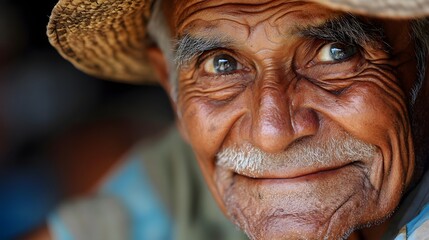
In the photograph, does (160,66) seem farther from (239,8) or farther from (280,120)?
(280,120)

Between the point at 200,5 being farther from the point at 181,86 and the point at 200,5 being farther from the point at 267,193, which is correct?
the point at 267,193

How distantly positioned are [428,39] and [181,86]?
63 cm

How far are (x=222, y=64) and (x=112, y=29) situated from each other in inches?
13.7

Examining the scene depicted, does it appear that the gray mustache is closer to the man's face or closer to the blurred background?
the man's face

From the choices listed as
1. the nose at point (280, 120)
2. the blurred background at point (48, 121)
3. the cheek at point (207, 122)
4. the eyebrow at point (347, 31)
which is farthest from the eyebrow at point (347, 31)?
the blurred background at point (48, 121)

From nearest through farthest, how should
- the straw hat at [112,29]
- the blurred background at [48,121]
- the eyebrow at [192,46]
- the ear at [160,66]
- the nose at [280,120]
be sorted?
the straw hat at [112,29]
the nose at [280,120]
the eyebrow at [192,46]
the ear at [160,66]
the blurred background at [48,121]

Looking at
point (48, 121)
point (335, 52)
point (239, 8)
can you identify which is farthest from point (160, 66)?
point (48, 121)

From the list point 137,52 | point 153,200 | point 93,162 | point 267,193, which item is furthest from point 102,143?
point 267,193

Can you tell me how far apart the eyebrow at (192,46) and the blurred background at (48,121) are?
142 cm

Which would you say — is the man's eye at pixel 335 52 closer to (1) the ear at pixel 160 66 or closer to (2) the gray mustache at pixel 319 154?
(2) the gray mustache at pixel 319 154

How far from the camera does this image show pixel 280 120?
5.82ft

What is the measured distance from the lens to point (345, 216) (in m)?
1.82

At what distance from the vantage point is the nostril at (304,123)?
1.79 meters

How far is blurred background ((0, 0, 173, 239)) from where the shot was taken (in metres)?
3.62
